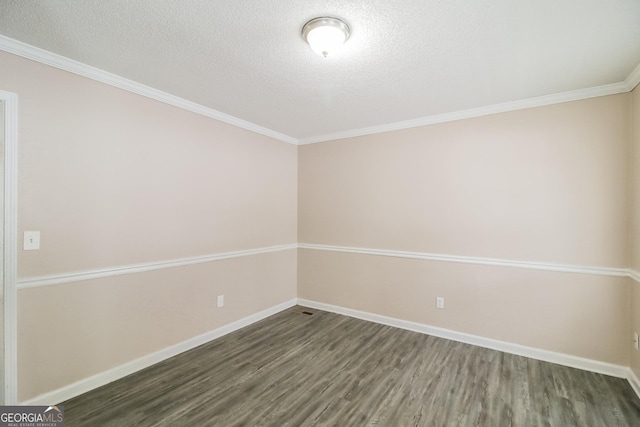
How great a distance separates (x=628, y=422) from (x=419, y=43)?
3.06 metres

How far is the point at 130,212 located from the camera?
2.51m

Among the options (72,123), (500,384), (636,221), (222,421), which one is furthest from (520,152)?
(72,123)

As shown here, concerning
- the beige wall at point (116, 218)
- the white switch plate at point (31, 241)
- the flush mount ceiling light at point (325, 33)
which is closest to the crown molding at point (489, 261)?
the beige wall at point (116, 218)

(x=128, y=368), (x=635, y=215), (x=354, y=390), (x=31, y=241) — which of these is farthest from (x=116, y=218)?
(x=635, y=215)

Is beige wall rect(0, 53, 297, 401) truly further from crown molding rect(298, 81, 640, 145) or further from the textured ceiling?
crown molding rect(298, 81, 640, 145)

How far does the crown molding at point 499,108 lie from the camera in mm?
2511

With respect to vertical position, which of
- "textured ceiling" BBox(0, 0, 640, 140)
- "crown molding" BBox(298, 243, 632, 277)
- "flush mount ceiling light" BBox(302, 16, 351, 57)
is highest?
"textured ceiling" BBox(0, 0, 640, 140)

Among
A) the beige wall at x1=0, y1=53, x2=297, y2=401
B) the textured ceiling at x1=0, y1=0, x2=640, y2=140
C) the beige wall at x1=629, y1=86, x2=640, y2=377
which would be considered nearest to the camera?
the textured ceiling at x1=0, y1=0, x2=640, y2=140

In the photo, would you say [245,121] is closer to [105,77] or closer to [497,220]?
[105,77]

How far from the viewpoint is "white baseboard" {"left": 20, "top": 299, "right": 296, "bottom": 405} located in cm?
206

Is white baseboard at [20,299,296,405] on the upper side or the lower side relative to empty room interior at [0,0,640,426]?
lower
